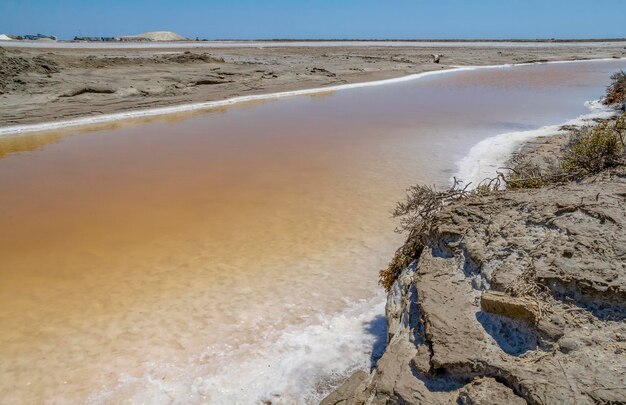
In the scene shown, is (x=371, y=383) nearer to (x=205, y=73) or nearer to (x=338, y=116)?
(x=338, y=116)

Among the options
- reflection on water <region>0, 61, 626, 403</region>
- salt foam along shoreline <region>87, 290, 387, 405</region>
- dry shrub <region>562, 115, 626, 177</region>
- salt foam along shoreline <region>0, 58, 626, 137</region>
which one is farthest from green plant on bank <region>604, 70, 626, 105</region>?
salt foam along shoreline <region>87, 290, 387, 405</region>

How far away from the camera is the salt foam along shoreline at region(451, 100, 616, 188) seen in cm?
764

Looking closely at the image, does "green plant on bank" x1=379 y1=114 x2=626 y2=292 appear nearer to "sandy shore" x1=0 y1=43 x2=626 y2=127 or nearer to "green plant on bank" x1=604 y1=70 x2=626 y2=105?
"green plant on bank" x1=604 y1=70 x2=626 y2=105

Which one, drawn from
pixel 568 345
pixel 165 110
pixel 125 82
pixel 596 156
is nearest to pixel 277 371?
pixel 568 345

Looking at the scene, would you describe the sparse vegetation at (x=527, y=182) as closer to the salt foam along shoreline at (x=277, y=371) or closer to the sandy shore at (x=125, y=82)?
the salt foam along shoreline at (x=277, y=371)

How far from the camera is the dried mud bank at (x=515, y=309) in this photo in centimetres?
226

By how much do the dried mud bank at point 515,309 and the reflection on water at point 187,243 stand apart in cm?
95

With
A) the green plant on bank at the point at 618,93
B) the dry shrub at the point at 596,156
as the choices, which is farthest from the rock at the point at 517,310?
the green plant on bank at the point at 618,93

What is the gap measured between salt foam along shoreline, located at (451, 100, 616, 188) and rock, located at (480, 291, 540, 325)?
4.46m

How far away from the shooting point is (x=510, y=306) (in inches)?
101

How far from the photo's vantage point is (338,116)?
1351cm

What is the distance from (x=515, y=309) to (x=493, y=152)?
6.95m

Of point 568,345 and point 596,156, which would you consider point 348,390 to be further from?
point 596,156

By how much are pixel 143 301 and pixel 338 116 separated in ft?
32.5
